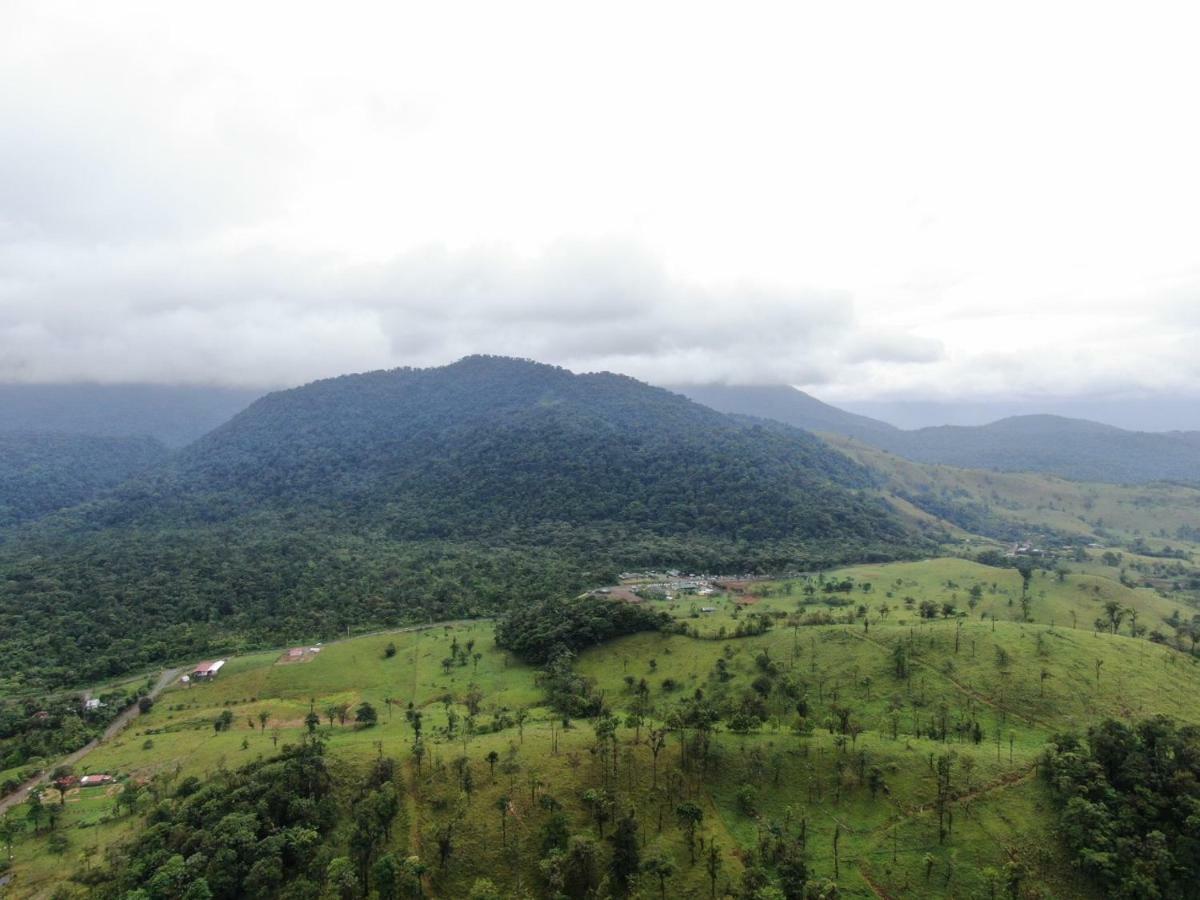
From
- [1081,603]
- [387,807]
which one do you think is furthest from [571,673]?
[1081,603]

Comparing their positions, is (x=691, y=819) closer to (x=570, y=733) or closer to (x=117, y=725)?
(x=570, y=733)

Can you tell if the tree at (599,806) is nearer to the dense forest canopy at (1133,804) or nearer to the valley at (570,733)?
the valley at (570,733)

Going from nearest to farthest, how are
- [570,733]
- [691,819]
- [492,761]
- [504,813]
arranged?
1. [691,819]
2. [504,813]
3. [492,761]
4. [570,733]

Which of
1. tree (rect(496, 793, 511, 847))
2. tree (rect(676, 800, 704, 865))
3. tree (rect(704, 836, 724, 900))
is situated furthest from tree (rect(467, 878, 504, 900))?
tree (rect(704, 836, 724, 900))

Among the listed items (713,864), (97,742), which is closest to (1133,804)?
(713,864)

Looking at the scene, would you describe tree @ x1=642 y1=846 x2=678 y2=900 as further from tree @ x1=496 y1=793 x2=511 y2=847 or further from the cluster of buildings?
the cluster of buildings

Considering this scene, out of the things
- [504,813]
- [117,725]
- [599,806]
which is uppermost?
[599,806]

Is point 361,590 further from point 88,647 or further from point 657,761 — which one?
point 657,761
